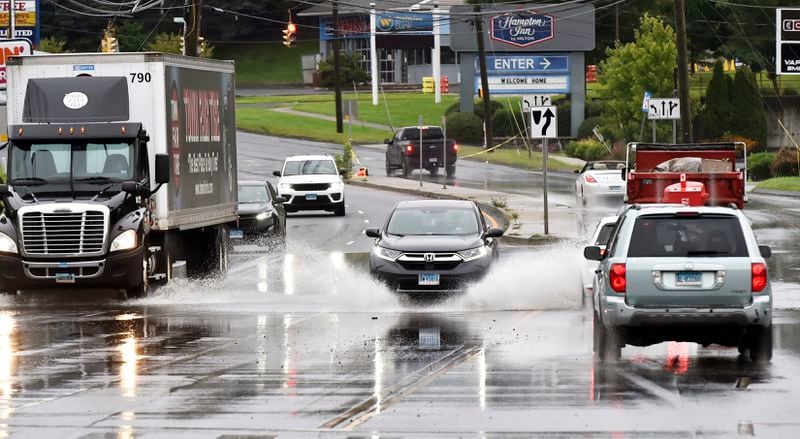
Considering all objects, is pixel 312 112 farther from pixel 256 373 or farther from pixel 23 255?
pixel 256 373

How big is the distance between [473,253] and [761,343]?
7.86m

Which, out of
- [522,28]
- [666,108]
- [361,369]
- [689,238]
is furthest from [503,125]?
[361,369]

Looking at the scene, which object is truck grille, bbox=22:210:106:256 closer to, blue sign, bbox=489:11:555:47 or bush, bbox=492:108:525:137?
bush, bbox=492:108:525:137

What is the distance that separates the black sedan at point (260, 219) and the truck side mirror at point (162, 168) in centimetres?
1059

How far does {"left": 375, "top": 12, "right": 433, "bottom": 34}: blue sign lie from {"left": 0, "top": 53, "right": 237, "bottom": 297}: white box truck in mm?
88406

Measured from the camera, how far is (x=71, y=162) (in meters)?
23.3

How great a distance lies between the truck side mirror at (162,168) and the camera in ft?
75.4

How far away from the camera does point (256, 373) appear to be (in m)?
15.0

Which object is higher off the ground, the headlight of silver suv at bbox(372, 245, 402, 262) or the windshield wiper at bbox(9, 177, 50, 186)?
the windshield wiper at bbox(9, 177, 50, 186)

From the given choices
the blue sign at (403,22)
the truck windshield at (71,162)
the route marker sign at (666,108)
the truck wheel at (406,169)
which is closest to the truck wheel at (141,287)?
the truck windshield at (71,162)

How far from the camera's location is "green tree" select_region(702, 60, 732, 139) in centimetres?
7162

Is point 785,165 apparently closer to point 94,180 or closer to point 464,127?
point 464,127

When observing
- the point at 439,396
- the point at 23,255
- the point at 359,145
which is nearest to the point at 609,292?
the point at 439,396

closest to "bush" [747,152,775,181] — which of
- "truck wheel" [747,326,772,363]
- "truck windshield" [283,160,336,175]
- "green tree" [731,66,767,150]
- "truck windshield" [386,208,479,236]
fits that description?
"green tree" [731,66,767,150]
